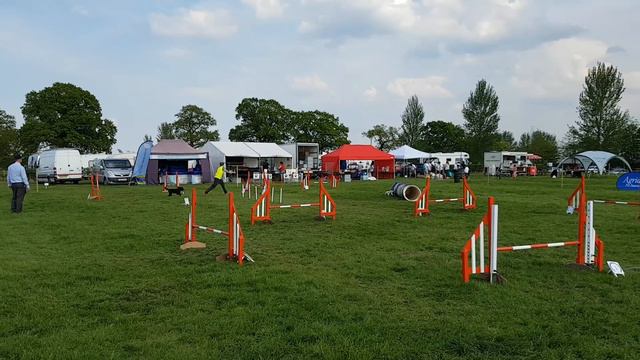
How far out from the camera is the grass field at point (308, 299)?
424cm

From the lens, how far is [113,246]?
29.8ft

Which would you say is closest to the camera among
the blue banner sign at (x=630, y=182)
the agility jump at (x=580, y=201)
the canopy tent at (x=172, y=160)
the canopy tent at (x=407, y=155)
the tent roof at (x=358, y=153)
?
the agility jump at (x=580, y=201)

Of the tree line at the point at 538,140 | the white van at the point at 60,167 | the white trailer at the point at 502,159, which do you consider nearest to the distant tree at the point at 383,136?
the tree line at the point at 538,140

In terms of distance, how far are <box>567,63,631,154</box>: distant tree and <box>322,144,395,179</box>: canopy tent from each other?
99.8ft

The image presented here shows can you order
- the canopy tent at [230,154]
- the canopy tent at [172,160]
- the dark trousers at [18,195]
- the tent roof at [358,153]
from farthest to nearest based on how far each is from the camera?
the tent roof at [358,153], the canopy tent at [230,154], the canopy tent at [172,160], the dark trousers at [18,195]

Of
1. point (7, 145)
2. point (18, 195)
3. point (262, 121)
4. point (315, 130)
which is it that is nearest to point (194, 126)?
point (262, 121)

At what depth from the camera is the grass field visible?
4.24 metres

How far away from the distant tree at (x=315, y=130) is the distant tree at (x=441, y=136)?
2026cm

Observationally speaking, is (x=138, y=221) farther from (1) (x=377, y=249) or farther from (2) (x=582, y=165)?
(2) (x=582, y=165)

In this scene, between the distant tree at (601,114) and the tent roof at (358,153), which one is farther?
the distant tree at (601,114)

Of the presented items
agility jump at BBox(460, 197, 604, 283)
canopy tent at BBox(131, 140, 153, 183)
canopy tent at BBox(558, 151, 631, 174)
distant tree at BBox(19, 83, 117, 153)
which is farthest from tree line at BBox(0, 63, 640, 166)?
agility jump at BBox(460, 197, 604, 283)

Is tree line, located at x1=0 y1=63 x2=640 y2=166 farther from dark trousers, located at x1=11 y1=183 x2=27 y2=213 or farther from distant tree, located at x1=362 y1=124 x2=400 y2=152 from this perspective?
dark trousers, located at x1=11 y1=183 x2=27 y2=213

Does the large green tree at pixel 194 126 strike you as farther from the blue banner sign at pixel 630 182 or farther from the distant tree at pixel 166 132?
the blue banner sign at pixel 630 182

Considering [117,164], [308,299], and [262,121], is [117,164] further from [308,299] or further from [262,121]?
[262,121]
